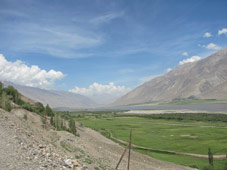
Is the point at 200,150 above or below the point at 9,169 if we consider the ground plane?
below

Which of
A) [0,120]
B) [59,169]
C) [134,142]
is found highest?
[0,120]

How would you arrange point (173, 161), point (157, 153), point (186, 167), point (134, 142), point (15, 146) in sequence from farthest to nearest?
1. point (134, 142)
2. point (157, 153)
3. point (173, 161)
4. point (186, 167)
5. point (15, 146)

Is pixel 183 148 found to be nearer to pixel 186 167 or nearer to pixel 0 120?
pixel 186 167

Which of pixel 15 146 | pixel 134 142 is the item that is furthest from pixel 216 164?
pixel 15 146

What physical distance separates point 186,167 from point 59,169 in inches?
1263

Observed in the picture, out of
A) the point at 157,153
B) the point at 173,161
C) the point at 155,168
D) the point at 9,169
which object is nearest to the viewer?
the point at 9,169

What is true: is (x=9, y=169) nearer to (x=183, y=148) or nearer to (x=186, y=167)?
(x=186, y=167)

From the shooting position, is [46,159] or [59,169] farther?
[46,159]

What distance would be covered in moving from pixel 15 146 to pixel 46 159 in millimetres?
4244

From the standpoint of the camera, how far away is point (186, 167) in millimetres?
40969

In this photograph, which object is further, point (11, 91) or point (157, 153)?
point (11, 91)

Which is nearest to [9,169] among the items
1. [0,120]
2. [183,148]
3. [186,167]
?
[0,120]

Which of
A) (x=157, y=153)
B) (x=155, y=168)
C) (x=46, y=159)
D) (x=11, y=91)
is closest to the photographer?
(x=46, y=159)

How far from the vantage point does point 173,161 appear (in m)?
45.4
